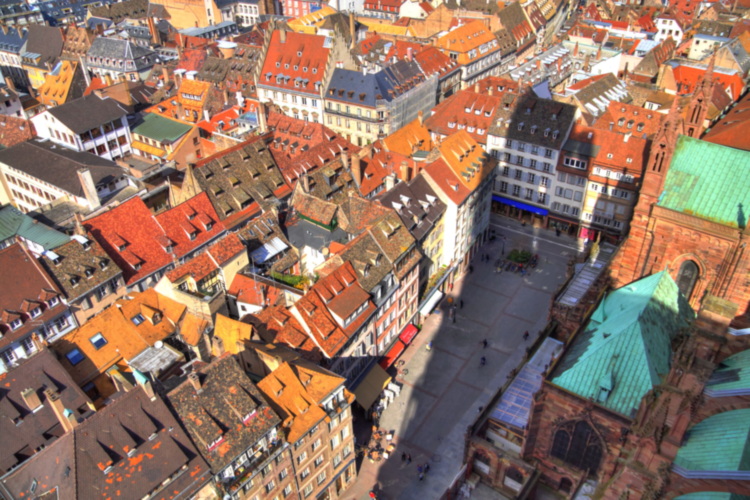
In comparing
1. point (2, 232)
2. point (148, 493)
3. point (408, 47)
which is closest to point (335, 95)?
point (408, 47)

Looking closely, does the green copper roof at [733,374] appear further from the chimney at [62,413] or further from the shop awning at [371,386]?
the chimney at [62,413]

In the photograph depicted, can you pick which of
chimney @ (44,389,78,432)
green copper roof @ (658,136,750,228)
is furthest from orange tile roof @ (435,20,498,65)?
chimney @ (44,389,78,432)

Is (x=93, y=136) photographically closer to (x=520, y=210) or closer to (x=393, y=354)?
(x=393, y=354)

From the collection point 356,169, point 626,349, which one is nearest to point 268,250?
point 356,169

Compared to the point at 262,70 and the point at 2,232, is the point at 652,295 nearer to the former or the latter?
the point at 2,232

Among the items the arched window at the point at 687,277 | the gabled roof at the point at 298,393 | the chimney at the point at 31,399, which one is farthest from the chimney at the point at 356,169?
the chimney at the point at 31,399
